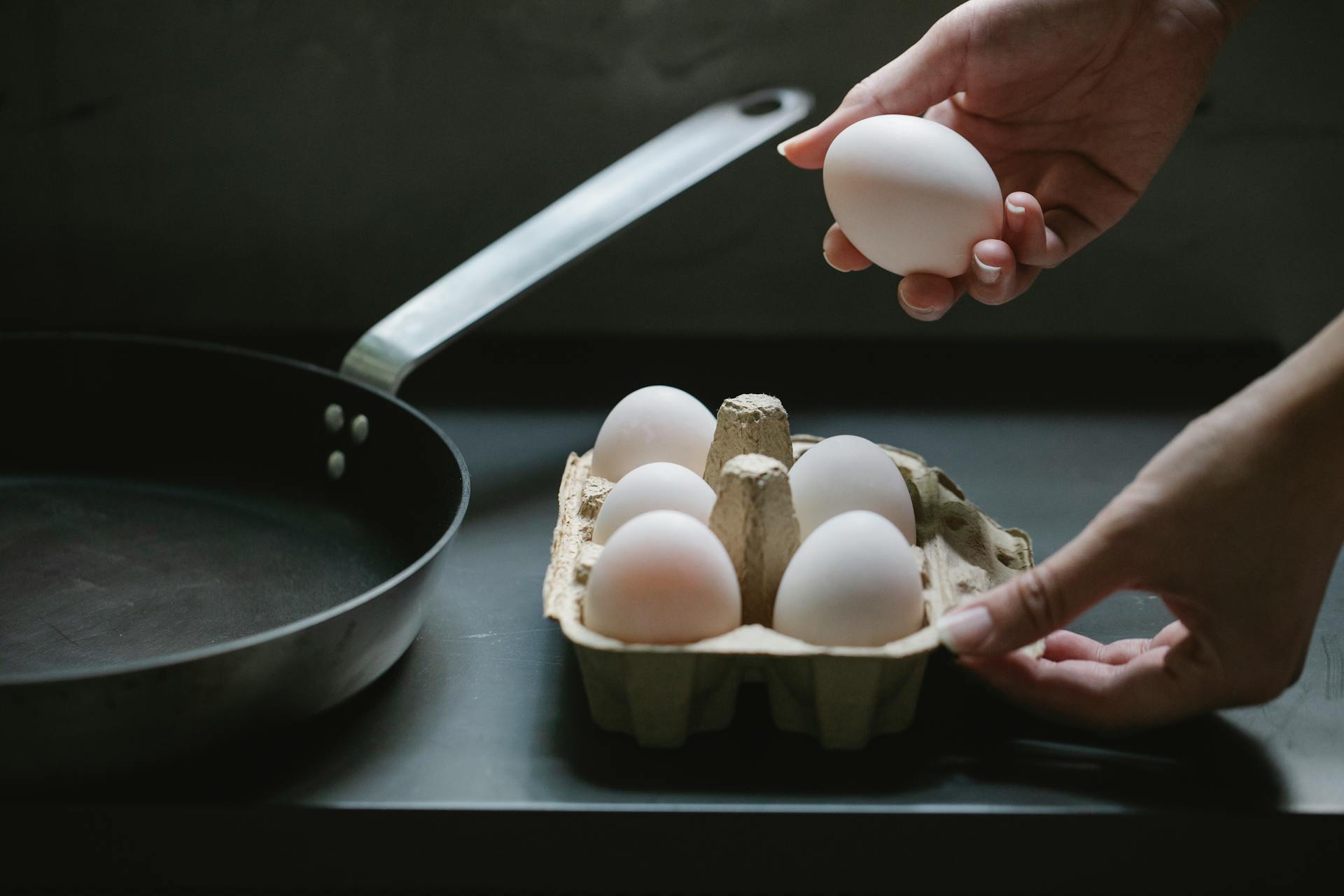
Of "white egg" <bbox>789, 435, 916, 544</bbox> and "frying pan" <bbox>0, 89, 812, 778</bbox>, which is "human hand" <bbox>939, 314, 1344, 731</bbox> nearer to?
"white egg" <bbox>789, 435, 916, 544</bbox>

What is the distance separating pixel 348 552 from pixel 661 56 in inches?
28.4

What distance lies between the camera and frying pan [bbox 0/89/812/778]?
28.2 inches

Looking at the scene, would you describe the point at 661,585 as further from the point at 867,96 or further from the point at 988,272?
the point at 867,96

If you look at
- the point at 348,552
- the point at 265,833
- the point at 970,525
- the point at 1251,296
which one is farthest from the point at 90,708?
the point at 1251,296

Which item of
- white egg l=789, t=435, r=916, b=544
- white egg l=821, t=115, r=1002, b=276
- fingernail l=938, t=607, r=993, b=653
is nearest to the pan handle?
white egg l=821, t=115, r=1002, b=276

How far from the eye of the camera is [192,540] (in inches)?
41.3

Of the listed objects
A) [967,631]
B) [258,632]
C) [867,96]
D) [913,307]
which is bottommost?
[258,632]

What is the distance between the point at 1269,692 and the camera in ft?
2.37

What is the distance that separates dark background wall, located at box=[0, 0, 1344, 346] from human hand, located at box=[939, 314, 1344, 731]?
86cm

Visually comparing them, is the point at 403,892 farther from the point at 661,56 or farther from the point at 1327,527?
the point at 661,56

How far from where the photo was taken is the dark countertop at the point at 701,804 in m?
0.69

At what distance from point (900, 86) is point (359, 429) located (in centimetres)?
56

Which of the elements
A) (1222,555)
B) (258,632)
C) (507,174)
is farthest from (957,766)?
(507,174)

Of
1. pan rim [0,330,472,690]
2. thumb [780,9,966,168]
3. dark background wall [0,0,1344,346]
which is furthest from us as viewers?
dark background wall [0,0,1344,346]
